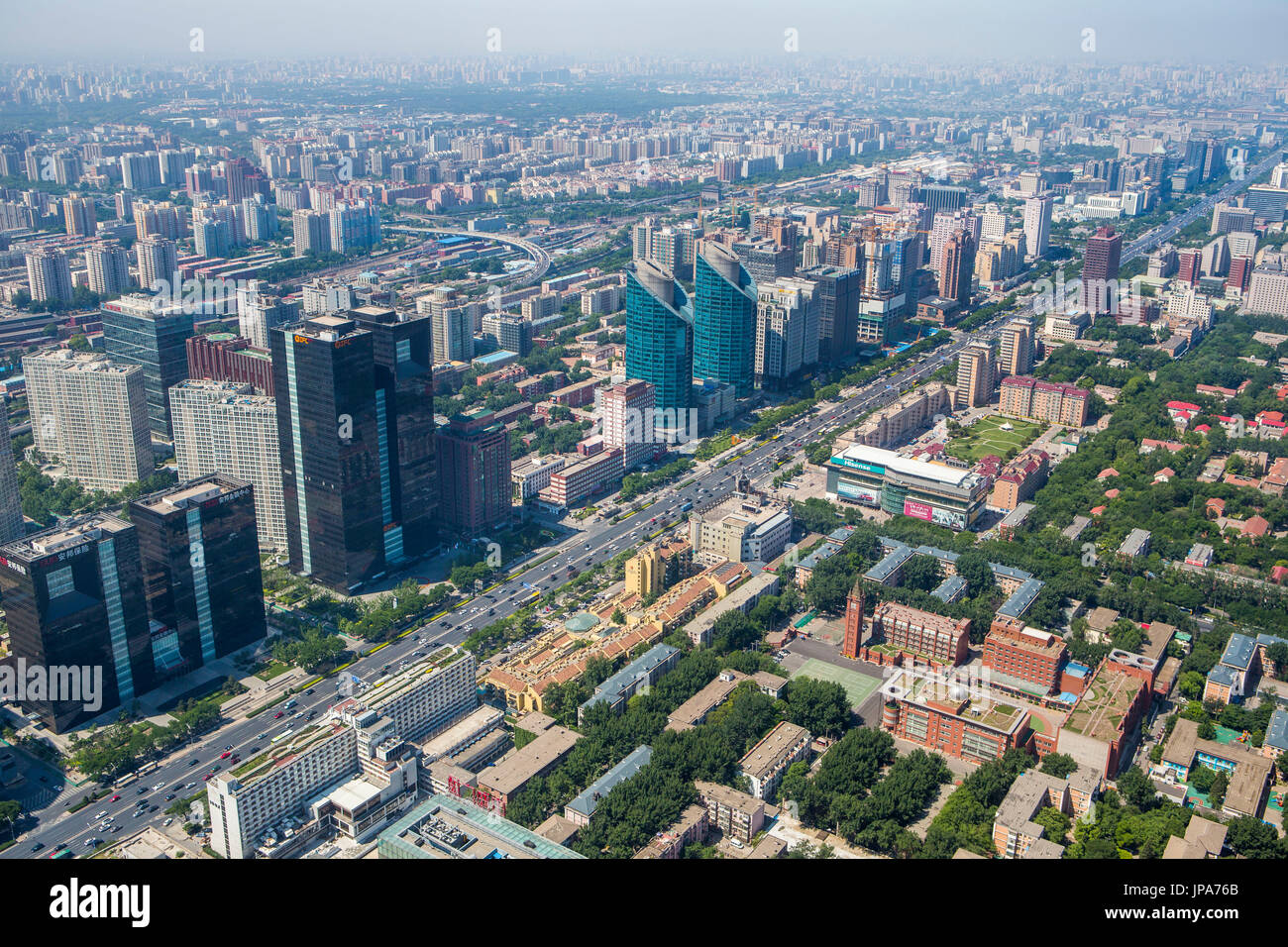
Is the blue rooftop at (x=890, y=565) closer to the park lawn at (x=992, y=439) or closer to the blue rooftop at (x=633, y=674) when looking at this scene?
the blue rooftop at (x=633, y=674)

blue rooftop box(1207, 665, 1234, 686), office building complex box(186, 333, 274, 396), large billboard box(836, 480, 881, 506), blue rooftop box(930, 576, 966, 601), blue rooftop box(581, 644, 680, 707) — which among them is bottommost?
blue rooftop box(1207, 665, 1234, 686)

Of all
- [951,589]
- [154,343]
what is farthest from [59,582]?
[951,589]

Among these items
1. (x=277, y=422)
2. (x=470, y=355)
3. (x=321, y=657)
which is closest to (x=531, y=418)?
(x=470, y=355)

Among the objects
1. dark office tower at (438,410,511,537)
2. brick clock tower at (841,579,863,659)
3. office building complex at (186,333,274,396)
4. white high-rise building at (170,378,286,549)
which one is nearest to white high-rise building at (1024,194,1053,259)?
dark office tower at (438,410,511,537)

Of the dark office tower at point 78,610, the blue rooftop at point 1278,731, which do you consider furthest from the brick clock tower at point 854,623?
the dark office tower at point 78,610

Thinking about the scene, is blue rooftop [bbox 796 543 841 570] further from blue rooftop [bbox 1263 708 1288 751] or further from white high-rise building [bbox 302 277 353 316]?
white high-rise building [bbox 302 277 353 316]

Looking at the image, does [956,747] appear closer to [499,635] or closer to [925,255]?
[499,635]
